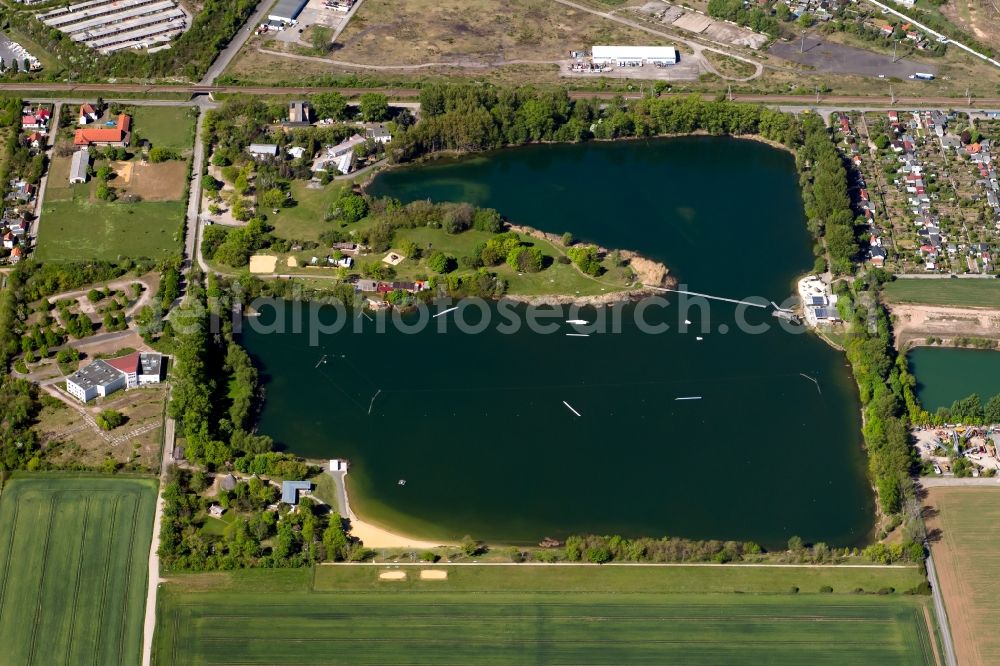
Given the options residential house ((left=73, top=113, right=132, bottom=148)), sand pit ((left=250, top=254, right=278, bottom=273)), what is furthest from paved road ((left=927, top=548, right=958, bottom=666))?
residential house ((left=73, top=113, right=132, bottom=148))

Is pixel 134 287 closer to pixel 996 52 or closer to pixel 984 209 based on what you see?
pixel 984 209

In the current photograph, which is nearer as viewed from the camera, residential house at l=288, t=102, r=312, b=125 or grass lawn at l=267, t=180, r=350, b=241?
grass lawn at l=267, t=180, r=350, b=241

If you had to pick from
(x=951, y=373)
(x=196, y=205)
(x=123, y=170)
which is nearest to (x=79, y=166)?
(x=123, y=170)

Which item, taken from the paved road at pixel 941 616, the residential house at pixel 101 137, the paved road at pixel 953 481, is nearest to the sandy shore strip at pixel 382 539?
the paved road at pixel 941 616

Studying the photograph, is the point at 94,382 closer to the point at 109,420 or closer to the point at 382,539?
the point at 109,420

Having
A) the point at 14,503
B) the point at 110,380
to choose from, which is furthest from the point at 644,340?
the point at 14,503

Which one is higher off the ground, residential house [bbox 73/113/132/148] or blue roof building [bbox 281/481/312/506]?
residential house [bbox 73/113/132/148]

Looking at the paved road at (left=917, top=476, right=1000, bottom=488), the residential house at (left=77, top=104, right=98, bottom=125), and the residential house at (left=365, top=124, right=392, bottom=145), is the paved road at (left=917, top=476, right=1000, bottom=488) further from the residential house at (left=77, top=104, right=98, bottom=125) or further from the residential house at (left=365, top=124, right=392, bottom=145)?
the residential house at (left=77, top=104, right=98, bottom=125)
